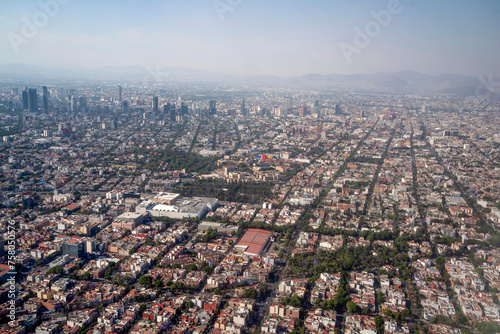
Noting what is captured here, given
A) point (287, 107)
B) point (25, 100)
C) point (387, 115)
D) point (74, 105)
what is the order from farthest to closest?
point (287, 107)
point (387, 115)
point (74, 105)
point (25, 100)

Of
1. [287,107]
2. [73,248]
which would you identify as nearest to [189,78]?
[287,107]

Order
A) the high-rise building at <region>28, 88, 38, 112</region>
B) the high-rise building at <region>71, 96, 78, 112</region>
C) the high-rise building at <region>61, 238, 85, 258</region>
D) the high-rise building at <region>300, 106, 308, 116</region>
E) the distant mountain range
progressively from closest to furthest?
the high-rise building at <region>61, 238, 85, 258</region>, the high-rise building at <region>28, 88, 38, 112</region>, the high-rise building at <region>71, 96, 78, 112</region>, the high-rise building at <region>300, 106, 308, 116</region>, the distant mountain range

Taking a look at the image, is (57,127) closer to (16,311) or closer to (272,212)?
(272,212)

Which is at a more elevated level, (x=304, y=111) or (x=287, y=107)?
(x=287, y=107)

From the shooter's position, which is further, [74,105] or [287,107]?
[287,107]

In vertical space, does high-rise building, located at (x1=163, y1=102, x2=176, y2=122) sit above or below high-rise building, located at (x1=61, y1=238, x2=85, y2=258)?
above

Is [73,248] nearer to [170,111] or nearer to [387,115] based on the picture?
[170,111]

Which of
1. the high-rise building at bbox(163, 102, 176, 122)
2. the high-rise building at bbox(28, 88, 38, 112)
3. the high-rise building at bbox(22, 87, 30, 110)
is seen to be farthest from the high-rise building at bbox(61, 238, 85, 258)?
the high-rise building at bbox(22, 87, 30, 110)

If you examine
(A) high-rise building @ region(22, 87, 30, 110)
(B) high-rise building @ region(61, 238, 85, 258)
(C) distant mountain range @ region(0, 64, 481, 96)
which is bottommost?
(B) high-rise building @ region(61, 238, 85, 258)

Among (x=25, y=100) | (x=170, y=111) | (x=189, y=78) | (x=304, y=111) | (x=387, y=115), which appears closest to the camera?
(x=25, y=100)

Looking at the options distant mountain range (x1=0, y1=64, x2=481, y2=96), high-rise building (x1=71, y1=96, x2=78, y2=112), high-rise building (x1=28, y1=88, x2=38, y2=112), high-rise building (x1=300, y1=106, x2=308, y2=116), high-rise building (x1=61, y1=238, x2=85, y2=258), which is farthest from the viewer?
distant mountain range (x1=0, y1=64, x2=481, y2=96)

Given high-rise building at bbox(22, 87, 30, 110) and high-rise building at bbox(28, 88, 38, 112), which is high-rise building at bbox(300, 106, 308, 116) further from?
high-rise building at bbox(22, 87, 30, 110)
